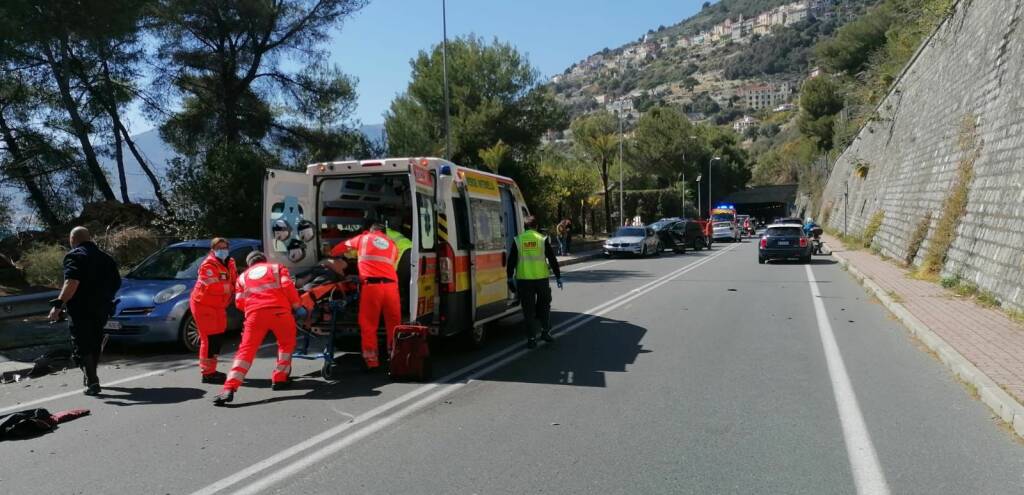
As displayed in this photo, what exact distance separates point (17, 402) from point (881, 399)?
8.41 m

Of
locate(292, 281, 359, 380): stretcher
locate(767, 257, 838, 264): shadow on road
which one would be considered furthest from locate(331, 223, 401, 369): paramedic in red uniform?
locate(767, 257, 838, 264): shadow on road

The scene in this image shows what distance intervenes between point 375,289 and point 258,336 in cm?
131

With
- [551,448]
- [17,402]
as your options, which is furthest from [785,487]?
[17,402]

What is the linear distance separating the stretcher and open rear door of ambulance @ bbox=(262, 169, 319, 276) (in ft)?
3.17

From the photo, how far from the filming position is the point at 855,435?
217 inches

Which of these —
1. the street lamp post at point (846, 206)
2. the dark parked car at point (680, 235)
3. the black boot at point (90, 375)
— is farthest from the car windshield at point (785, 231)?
the black boot at point (90, 375)

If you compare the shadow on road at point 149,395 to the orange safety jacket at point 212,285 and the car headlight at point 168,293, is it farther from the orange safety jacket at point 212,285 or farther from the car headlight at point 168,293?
the car headlight at point 168,293

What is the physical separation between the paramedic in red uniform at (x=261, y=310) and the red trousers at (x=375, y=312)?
2.45 ft

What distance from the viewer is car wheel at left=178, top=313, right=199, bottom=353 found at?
31.3 feet

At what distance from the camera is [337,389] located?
7266 millimetres

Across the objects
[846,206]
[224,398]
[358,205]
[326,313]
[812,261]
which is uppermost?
[846,206]

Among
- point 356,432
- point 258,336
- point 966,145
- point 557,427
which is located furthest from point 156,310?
point 966,145

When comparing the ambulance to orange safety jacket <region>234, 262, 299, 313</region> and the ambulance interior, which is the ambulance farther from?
orange safety jacket <region>234, 262, 299, 313</region>

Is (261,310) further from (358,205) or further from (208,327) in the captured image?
(358,205)
